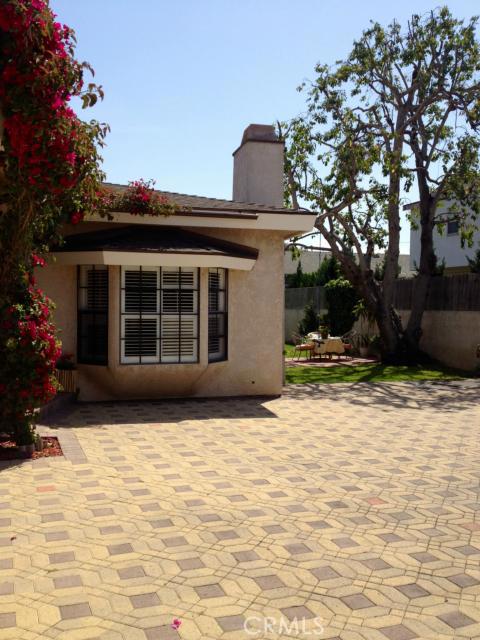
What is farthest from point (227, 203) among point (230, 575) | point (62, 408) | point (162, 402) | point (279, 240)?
point (230, 575)

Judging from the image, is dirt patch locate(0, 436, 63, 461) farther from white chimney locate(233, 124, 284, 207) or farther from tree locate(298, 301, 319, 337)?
tree locate(298, 301, 319, 337)

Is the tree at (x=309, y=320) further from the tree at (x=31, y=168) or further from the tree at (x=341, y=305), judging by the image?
the tree at (x=31, y=168)

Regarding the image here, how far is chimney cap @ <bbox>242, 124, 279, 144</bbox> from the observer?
48.5 feet

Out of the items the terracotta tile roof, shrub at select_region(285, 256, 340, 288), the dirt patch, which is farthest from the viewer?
shrub at select_region(285, 256, 340, 288)

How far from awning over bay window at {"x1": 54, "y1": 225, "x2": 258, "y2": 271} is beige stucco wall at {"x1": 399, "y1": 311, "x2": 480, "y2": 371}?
1012 centimetres

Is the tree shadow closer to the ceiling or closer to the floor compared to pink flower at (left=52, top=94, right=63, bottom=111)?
closer to the floor

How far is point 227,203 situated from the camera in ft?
44.1

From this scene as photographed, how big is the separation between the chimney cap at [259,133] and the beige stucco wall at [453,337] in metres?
8.98

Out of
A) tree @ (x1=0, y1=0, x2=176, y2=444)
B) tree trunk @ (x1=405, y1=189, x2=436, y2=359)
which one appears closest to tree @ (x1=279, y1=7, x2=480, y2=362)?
tree trunk @ (x1=405, y1=189, x2=436, y2=359)

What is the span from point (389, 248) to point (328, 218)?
2.44 meters

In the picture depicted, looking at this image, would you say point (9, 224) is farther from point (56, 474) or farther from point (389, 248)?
point (389, 248)

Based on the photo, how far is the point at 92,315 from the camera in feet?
38.0

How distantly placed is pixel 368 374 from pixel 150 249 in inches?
378

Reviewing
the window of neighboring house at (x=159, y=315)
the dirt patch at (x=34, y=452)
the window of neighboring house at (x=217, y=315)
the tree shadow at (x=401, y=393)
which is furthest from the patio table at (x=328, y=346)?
the dirt patch at (x=34, y=452)
